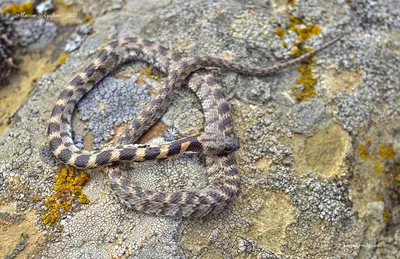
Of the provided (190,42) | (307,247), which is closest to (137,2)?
(190,42)

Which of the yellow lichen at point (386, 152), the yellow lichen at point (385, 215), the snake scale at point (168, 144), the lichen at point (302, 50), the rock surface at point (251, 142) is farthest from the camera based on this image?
the lichen at point (302, 50)

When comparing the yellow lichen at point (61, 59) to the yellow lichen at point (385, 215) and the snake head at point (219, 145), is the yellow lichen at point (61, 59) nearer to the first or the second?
the snake head at point (219, 145)

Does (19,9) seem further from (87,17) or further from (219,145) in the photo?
(219,145)

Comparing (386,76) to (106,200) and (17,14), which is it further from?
(17,14)

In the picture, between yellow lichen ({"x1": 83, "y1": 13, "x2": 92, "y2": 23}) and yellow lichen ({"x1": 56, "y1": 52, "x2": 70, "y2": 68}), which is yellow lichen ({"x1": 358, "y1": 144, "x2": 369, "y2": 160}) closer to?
yellow lichen ({"x1": 56, "y1": 52, "x2": 70, "y2": 68})

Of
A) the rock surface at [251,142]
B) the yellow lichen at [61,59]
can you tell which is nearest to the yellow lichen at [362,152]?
the rock surface at [251,142]

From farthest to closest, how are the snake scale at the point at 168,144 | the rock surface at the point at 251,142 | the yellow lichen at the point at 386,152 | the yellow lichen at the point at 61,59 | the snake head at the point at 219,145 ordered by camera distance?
the yellow lichen at the point at 61,59
the yellow lichen at the point at 386,152
the snake head at the point at 219,145
the snake scale at the point at 168,144
the rock surface at the point at 251,142

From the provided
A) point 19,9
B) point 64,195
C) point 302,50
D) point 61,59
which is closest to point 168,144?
point 64,195
